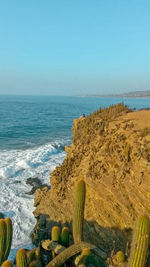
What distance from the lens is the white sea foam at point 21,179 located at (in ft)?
34.1

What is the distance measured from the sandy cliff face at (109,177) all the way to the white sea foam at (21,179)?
1.62 meters

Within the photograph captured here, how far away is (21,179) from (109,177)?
1001cm

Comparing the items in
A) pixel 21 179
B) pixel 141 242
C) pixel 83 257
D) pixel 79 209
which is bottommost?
pixel 21 179

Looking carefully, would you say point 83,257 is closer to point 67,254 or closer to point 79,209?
point 67,254

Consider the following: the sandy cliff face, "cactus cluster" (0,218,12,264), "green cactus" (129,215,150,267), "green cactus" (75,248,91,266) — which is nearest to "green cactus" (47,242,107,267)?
"green cactus" (75,248,91,266)

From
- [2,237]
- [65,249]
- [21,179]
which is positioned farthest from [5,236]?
[21,179]

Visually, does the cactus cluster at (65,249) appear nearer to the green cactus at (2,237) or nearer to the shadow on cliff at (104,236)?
the green cactus at (2,237)

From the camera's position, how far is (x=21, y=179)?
15688 mm

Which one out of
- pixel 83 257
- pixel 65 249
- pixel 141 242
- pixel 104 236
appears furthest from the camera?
pixel 104 236

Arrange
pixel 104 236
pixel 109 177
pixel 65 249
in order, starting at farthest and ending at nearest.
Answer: pixel 109 177, pixel 104 236, pixel 65 249

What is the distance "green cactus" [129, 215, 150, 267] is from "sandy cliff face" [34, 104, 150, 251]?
2354 millimetres

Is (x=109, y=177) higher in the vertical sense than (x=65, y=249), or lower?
higher

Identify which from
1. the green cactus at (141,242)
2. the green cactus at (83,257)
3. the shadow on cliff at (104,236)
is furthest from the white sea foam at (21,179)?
the green cactus at (141,242)

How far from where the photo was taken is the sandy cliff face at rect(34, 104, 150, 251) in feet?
21.5
